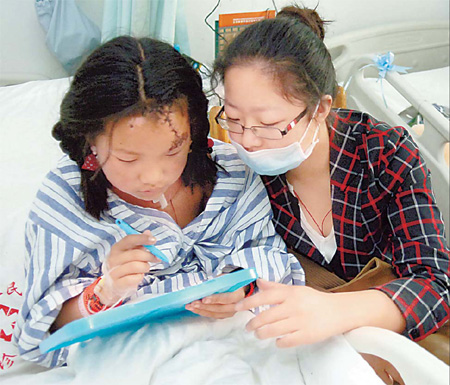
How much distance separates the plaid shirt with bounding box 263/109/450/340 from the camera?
807 millimetres

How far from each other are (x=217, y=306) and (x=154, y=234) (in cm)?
17

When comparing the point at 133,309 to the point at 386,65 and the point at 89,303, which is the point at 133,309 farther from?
the point at 386,65

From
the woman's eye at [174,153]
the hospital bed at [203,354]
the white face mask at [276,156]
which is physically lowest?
the hospital bed at [203,354]

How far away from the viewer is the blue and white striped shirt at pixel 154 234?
2.59 feet

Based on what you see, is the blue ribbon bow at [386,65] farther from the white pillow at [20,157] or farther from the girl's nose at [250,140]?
the white pillow at [20,157]

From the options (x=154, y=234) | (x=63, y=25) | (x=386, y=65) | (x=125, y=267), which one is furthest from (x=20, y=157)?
(x=386, y=65)

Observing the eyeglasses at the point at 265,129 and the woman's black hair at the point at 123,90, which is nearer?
the woman's black hair at the point at 123,90

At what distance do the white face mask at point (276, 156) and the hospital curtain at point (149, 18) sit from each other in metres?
0.40

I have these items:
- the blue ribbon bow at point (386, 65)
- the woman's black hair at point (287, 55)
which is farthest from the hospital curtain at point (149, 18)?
the blue ribbon bow at point (386, 65)

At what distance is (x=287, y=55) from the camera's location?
2.54 feet

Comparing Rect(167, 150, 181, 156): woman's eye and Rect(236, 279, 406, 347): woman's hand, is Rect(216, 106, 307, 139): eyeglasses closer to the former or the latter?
Rect(167, 150, 181, 156): woman's eye

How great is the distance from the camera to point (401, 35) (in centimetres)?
115

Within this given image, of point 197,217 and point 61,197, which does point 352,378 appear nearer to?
point 197,217

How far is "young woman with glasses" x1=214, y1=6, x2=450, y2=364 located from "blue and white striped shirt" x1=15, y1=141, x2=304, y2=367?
81mm
